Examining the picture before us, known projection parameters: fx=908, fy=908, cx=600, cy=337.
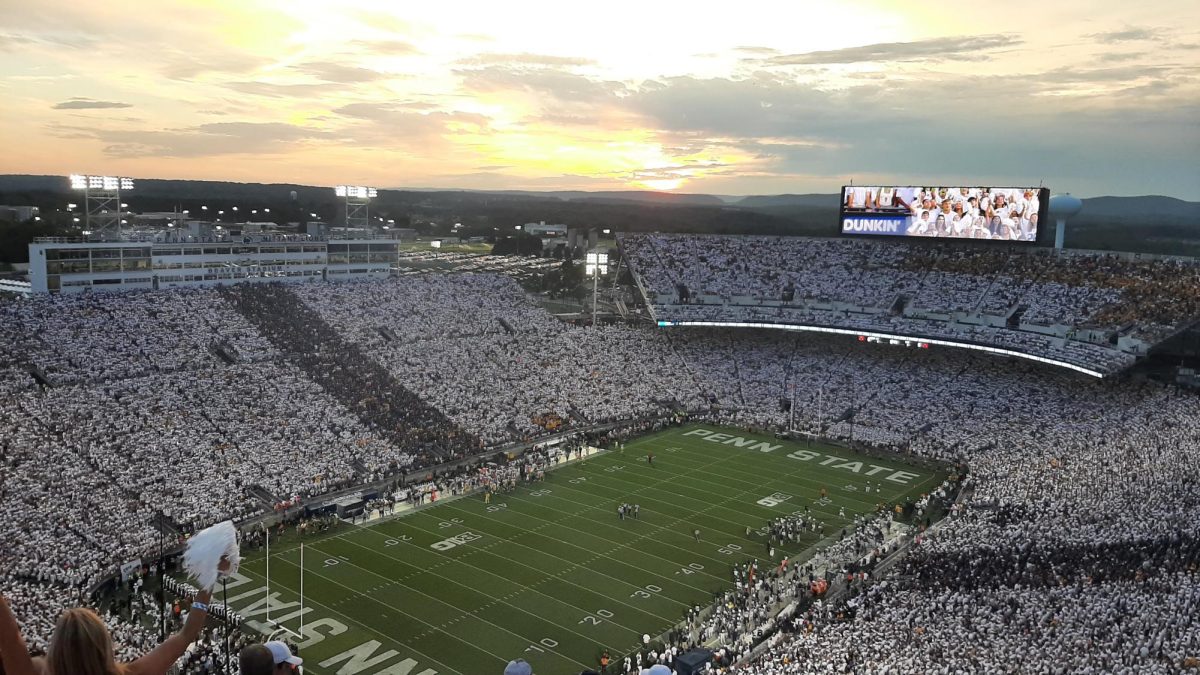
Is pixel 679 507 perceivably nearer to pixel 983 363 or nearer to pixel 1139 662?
pixel 1139 662

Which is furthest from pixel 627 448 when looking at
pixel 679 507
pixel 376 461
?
pixel 376 461

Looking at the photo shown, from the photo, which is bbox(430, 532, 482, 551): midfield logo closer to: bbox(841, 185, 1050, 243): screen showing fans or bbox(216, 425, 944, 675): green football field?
bbox(216, 425, 944, 675): green football field

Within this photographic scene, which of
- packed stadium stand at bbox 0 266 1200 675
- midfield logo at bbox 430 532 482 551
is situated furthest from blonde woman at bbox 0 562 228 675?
midfield logo at bbox 430 532 482 551

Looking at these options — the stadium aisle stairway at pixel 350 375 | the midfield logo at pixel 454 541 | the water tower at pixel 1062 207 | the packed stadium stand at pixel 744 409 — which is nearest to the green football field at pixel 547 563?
the midfield logo at pixel 454 541

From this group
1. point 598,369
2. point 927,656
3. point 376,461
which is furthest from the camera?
point 598,369

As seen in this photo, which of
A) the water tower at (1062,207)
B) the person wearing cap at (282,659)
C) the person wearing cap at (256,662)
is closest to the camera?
the person wearing cap at (256,662)

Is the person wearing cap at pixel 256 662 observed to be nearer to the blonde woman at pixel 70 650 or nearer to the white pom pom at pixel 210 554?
the white pom pom at pixel 210 554

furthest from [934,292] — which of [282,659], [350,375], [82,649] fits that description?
[82,649]
